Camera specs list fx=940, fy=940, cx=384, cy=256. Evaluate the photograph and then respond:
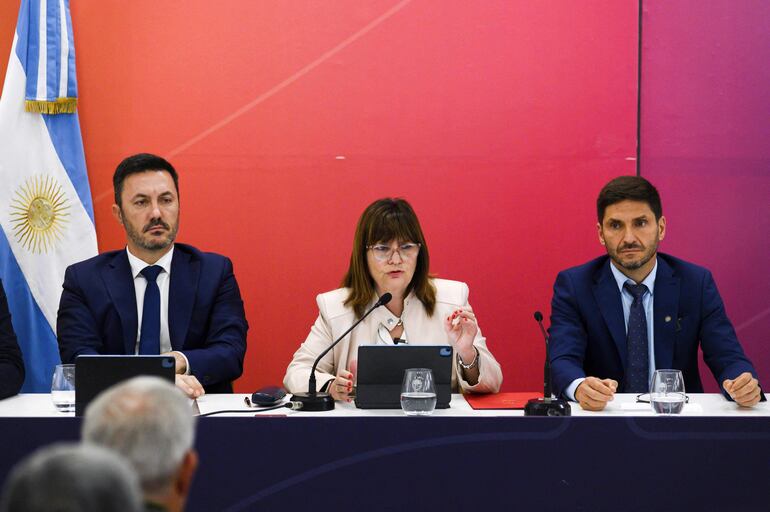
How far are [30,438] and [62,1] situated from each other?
2277 millimetres

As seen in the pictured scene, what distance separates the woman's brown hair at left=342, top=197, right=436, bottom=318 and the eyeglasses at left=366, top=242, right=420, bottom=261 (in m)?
0.02

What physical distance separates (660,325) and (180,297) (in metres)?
1.75

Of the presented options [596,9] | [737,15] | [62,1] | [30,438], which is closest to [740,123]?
[737,15]

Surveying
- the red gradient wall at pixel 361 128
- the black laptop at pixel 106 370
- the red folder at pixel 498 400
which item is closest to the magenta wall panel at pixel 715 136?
the red gradient wall at pixel 361 128

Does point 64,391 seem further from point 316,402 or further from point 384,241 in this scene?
point 384,241

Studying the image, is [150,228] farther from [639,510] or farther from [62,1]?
[639,510]

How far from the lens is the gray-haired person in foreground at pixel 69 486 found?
32.0 inches

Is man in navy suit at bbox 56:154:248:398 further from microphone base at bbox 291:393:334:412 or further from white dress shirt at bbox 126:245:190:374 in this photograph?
microphone base at bbox 291:393:334:412

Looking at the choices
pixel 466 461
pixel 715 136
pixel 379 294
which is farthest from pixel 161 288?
pixel 715 136

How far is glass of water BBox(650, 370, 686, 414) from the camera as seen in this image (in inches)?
103

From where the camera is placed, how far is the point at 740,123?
4293 millimetres

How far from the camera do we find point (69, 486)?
2.68 feet

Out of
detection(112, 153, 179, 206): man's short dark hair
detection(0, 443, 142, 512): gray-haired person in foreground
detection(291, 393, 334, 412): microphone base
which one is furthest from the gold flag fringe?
detection(0, 443, 142, 512): gray-haired person in foreground

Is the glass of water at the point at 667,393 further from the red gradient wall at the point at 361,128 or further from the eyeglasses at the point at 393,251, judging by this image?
the red gradient wall at the point at 361,128
